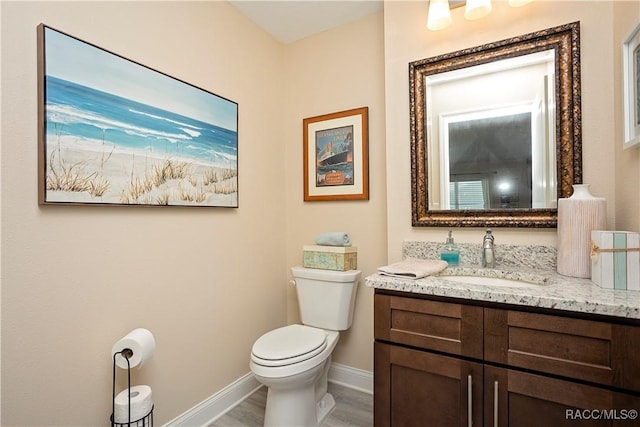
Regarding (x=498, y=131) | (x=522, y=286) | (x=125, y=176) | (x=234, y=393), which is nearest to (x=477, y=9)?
(x=498, y=131)

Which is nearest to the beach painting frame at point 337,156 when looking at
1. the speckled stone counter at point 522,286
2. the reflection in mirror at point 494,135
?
the reflection in mirror at point 494,135

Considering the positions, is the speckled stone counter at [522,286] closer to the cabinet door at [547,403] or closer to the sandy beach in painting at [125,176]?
the cabinet door at [547,403]

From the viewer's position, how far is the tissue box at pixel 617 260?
3.42 feet

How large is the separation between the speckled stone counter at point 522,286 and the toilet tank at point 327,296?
1.38ft

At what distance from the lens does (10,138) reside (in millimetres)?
1050

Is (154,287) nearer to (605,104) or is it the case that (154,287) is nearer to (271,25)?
→ (271,25)

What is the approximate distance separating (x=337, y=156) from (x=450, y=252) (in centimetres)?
99

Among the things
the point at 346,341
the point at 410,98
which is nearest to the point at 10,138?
the point at 410,98

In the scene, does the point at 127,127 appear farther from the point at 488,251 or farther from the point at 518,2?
the point at 518,2

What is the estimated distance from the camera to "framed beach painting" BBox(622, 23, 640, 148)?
111cm

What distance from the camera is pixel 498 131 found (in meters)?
1.56

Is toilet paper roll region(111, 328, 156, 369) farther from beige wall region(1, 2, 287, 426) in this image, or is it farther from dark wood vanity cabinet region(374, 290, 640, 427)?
dark wood vanity cabinet region(374, 290, 640, 427)

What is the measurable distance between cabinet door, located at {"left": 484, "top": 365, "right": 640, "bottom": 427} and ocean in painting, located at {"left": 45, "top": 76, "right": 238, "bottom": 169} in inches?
64.7

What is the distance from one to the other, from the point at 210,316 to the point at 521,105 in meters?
1.98
